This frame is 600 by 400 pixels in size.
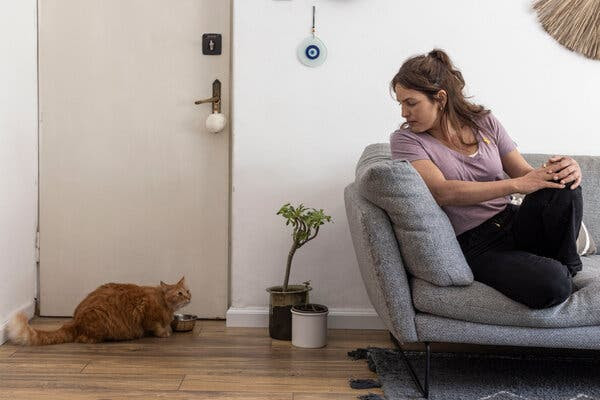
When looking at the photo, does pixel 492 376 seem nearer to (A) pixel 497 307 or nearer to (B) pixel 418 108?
(A) pixel 497 307

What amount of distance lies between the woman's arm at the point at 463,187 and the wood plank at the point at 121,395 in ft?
2.48

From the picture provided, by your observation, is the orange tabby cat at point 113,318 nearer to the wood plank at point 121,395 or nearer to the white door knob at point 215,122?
the wood plank at point 121,395

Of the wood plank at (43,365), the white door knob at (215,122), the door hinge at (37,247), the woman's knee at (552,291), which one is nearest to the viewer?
the woman's knee at (552,291)

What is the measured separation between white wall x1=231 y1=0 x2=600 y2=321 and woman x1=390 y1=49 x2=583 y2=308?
670mm

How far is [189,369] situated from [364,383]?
1.92 ft

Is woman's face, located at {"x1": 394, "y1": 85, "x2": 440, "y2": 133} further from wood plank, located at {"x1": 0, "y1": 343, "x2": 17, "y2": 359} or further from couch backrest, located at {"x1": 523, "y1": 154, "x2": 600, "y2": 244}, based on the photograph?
wood plank, located at {"x1": 0, "y1": 343, "x2": 17, "y2": 359}

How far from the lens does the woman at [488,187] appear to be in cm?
195

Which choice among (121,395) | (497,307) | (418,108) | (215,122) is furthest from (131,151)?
(497,307)

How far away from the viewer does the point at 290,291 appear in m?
2.77

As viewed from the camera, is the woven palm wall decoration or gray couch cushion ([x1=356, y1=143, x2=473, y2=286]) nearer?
gray couch cushion ([x1=356, y1=143, x2=473, y2=286])

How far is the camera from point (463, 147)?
86.9 inches

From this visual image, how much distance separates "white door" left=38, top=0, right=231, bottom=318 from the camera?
9.70 feet

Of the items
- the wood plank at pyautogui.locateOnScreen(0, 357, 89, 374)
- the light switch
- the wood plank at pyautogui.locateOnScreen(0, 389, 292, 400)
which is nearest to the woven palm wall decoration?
the light switch

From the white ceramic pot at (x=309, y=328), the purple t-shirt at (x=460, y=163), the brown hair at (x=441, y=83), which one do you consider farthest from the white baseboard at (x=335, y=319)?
the brown hair at (x=441, y=83)
